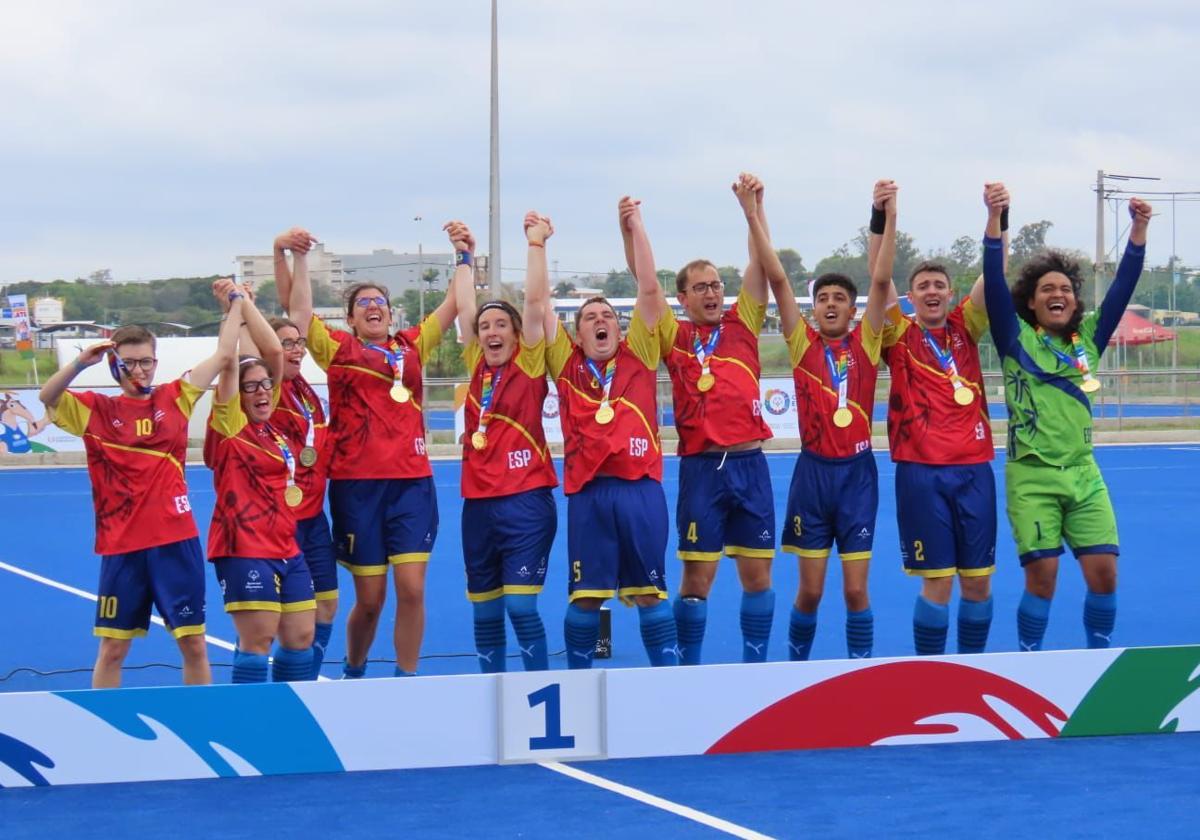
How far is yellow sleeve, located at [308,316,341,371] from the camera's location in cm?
711

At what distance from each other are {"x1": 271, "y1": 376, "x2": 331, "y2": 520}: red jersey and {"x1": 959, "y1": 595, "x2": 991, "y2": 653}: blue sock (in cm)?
324

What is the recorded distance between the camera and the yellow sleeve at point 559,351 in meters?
6.94

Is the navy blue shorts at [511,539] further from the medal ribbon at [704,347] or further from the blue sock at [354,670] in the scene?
the medal ribbon at [704,347]

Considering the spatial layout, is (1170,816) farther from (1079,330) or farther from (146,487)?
(146,487)

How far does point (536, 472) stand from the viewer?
685 centimetres

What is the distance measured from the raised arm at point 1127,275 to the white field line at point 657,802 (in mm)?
3360

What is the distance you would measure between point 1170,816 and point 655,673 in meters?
2.01

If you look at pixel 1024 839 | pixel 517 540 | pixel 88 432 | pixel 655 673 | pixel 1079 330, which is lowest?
pixel 1024 839

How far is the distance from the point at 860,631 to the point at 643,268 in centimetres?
219

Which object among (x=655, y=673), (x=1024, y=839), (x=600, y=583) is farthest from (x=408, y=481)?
(x=1024, y=839)

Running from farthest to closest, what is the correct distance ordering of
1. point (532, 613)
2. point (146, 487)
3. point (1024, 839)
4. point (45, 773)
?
point (532, 613) → point (146, 487) → point (45, 773) → point (1024, 839)

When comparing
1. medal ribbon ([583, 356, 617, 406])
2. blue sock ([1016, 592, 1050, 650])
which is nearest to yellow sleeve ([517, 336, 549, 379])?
medal ribbon ([583, 356, 617, 406])

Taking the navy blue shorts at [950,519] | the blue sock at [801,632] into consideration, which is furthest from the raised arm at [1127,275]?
the blue sock at [801,632]

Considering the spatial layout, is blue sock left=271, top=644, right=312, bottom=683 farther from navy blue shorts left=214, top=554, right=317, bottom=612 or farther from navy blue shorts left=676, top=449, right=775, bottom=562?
navy blue shorts left=676, top=449, right=775, bottom=562
